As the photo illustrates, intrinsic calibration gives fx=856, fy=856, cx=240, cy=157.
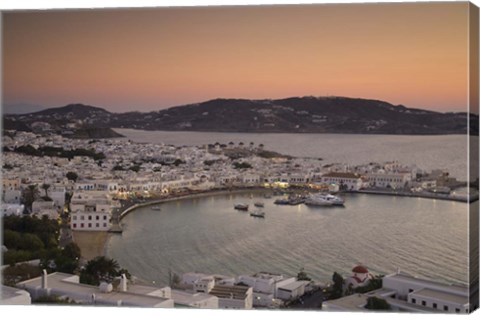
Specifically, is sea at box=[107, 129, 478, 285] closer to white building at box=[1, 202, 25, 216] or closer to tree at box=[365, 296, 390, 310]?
tree at box=[365, 296, 390, 310]

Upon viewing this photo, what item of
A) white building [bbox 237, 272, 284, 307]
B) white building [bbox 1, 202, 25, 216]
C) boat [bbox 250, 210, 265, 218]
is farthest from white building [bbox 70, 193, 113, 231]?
white building [bbox 237, 272, 284, 307]

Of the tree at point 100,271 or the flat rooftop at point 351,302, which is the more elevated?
the tree at point 100,271

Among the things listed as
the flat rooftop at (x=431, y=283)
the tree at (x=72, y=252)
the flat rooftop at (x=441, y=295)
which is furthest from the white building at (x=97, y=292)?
the flat rooftop at (x=441, y=295)

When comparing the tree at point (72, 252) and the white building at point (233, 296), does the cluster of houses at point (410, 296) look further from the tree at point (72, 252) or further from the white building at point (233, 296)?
the tree at point (72, 252)

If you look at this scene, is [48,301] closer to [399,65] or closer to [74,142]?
[74,142]

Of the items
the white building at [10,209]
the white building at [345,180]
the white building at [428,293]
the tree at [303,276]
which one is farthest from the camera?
the white building at [10,209]

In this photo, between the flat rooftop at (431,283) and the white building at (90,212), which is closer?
the flat rooftop at (431,283)
